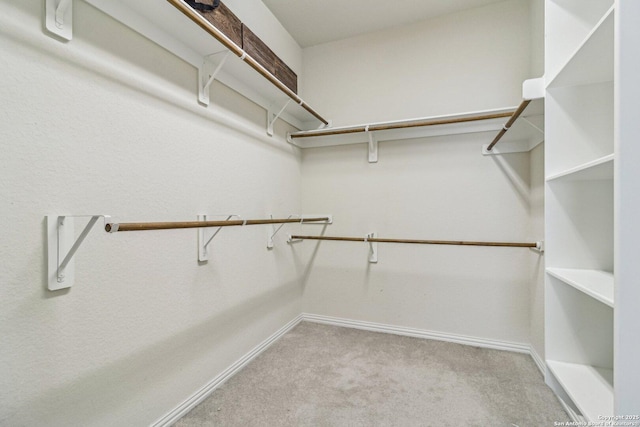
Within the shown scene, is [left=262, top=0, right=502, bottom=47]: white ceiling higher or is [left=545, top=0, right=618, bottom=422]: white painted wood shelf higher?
[left=262, top=0, right=502, bottom=47]: white ceiling

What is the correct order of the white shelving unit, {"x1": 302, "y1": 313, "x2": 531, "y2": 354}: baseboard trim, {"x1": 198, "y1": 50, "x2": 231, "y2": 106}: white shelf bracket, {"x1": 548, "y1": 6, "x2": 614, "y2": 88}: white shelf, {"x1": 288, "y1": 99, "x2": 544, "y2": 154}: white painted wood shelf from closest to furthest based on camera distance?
1. {"x1": 548, "y1": 6, "x2": 614, "y2": 88}: white shelf
2. the white shelving unit
3. {"x1": 198, "y1": 50, "x2": 231, "y2": 106}: white shelf bracket
4. {"x1": 288, "y1": 99, "x2": 544, "y2": 154}: white painted wood shelf
5. {"x1": 302, "y1": 313, "x2": 531, "y2": 354}: baseboard trim

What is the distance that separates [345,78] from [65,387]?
2.67m

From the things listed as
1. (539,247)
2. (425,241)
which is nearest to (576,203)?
(539,247)

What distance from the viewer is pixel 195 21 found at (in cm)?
112

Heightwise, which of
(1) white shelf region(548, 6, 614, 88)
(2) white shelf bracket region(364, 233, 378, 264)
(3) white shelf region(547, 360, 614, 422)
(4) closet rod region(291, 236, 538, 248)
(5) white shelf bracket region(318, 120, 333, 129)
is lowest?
(3) white shelf region(547, 360, 614, 422)

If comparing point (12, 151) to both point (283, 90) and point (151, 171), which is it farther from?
point (283, 90)

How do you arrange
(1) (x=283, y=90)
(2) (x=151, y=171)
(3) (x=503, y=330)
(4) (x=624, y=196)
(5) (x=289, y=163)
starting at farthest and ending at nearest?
(5) (x=289, y=163), (3) (x=503, y=330), (1) (x=283, y=90), (2) (x=151, y=171), (4) (x=624, y=196)

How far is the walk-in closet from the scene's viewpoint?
88cm

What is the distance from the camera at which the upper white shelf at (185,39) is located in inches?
43.8

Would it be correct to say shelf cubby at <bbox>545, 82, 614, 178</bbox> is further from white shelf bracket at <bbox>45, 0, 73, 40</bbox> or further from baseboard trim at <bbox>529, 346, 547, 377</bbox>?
white shelf bracket at <bbox>45, 0, 73, 40</bbox>

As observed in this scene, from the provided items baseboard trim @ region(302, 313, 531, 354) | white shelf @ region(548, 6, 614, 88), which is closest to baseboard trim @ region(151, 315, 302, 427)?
baseboard trim @ region(302, 313, 531, 354)

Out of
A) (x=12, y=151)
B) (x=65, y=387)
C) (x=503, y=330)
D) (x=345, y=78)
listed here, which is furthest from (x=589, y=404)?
(x=345, y=78)

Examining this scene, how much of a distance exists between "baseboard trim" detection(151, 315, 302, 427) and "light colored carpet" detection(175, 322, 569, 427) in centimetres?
3

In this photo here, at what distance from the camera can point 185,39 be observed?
4.42 ft
